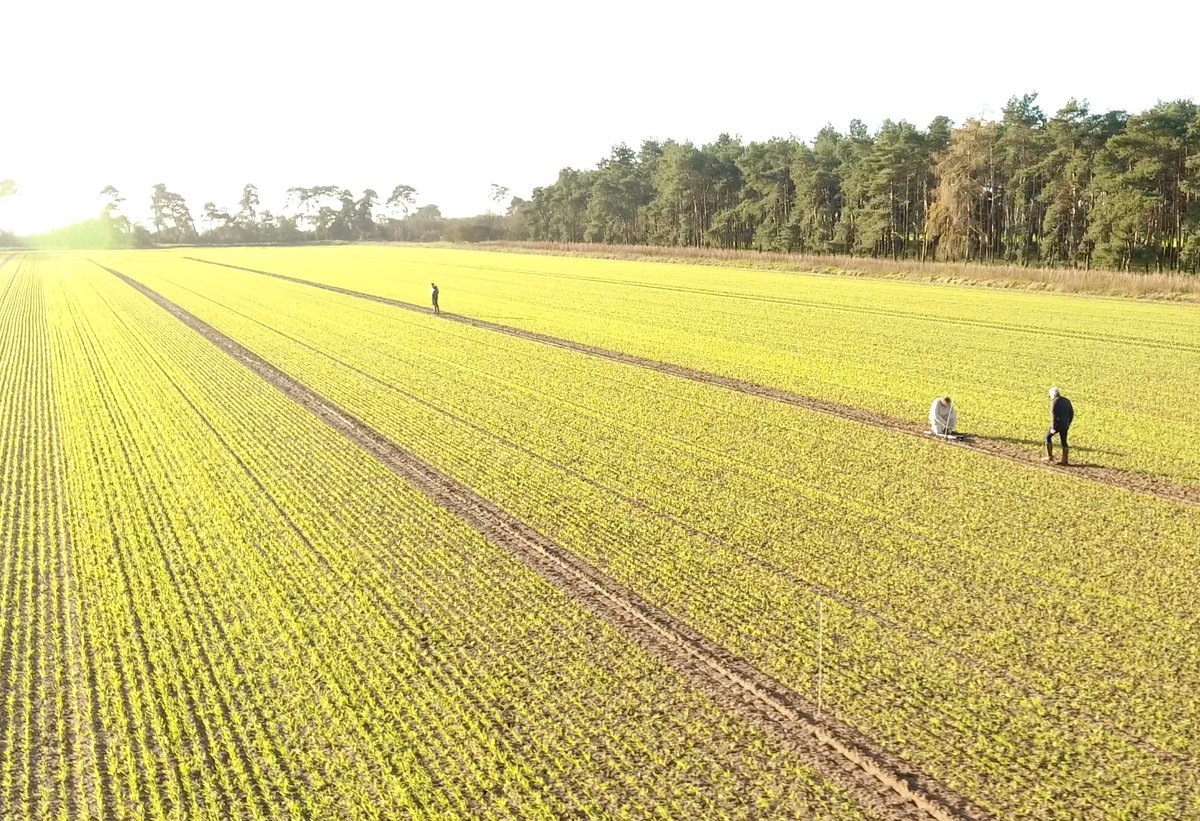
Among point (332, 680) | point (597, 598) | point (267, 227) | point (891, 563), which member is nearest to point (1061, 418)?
point (891, 563)

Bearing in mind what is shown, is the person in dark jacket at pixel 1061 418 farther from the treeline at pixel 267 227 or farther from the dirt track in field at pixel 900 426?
the treeline at pixel 267 227

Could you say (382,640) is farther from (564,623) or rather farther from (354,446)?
(354,446)

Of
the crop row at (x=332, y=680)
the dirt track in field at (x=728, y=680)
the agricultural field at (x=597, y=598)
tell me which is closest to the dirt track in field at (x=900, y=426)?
the agricultural field at (x=597, y=598)

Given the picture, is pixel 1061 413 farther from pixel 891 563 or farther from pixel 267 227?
pixel 267 227

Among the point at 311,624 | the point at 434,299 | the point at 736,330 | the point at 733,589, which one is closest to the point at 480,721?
the point at 311,624

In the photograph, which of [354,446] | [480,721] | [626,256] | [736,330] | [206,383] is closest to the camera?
[480,721]

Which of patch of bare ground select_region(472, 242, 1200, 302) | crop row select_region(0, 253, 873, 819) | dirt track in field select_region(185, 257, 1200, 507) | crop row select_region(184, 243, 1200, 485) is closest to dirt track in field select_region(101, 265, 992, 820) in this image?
crop row select_region(0, 253, 873, 819)
